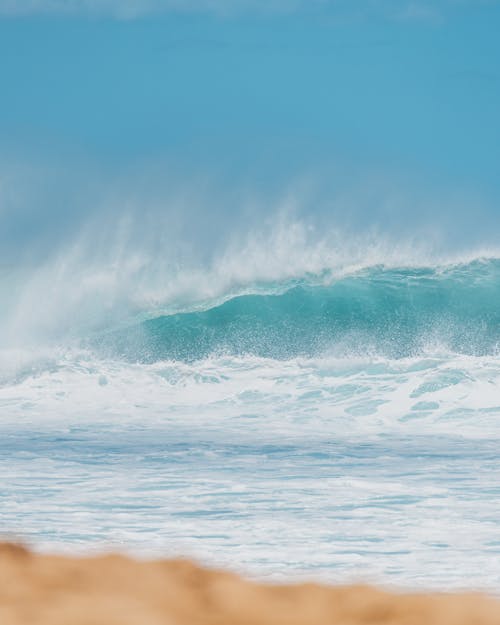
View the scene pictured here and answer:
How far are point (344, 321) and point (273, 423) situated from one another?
260 inches

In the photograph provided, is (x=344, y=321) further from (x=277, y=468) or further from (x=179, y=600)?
(x=179, y=600)

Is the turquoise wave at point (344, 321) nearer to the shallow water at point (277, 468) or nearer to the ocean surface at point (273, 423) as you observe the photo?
the ocean surface at point (273, 423)

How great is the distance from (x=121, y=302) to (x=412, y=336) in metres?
5.87

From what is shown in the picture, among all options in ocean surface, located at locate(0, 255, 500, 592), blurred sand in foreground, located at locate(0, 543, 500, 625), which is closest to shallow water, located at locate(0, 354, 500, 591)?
ocean surface, located at locate(0, 255, 500, 592)

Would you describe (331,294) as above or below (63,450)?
above

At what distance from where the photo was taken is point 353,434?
8180mm

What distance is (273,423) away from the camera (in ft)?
29.8

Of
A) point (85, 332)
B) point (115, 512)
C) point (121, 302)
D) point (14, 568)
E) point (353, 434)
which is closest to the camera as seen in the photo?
point (14, 568)

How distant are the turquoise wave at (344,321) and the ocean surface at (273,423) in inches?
1.7

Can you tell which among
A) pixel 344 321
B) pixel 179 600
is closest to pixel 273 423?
pixel 344 321

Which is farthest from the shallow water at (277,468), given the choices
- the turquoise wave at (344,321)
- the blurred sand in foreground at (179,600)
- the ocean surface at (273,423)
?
the turquoise wave at (344,321)

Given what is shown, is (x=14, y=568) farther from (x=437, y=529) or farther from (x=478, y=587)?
(x=437, y=529)

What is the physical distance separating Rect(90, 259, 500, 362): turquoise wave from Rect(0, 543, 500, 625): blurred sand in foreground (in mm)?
11155

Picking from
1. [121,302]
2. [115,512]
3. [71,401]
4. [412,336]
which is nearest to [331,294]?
[412,336]
